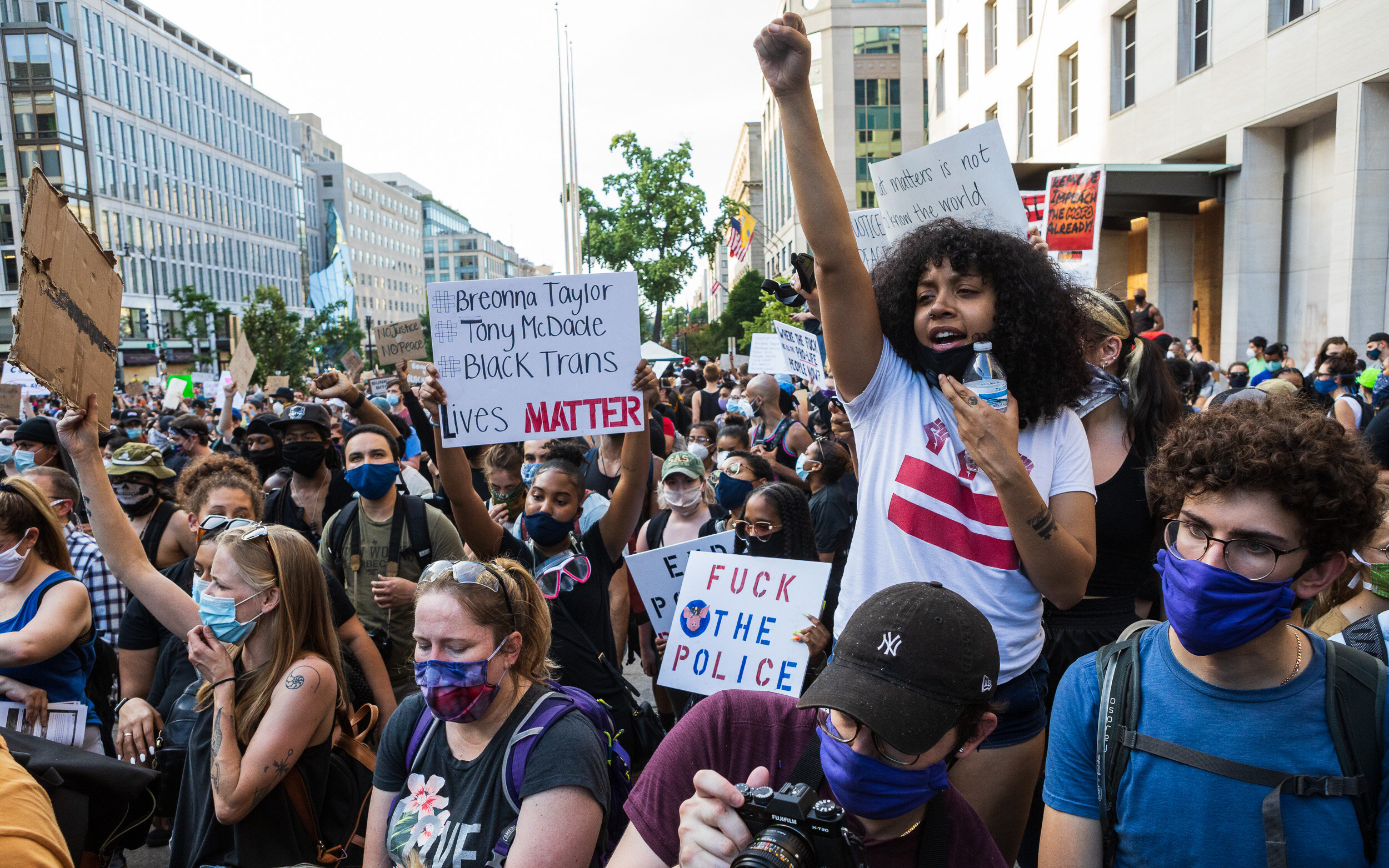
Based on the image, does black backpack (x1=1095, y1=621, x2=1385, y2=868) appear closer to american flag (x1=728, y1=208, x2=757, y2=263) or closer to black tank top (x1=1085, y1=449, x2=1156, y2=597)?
black tank top (x1=1085, y1=449, x2=1156, y2=597)

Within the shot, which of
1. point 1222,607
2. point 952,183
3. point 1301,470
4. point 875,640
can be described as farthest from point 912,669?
point 952,183

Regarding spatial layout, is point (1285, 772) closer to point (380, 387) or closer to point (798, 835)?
point (798, 835)

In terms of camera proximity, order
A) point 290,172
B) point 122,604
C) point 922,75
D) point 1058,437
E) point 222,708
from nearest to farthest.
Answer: point 1058,437 < point 222,708 < point 122,604 < point 922,75 < point 290,172

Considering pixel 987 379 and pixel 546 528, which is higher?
pixel 987 379

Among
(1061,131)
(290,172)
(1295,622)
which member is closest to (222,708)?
(1295,622)

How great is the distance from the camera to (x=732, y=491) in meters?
5.45

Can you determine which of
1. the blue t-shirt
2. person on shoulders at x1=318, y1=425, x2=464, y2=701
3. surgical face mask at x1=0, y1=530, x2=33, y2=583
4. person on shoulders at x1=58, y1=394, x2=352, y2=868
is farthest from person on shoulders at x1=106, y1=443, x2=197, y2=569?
the blue t-shirt

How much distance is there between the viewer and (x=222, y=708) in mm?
2889

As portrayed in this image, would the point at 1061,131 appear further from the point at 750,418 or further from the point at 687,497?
the point at 687,497

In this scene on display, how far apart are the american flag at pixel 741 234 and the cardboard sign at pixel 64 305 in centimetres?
3199

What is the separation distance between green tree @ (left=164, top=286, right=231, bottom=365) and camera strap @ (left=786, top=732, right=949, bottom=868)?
Result: 2138 inches

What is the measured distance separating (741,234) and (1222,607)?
37.9m

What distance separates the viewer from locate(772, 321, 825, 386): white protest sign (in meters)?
7.84

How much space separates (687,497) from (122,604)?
293 centimetres
